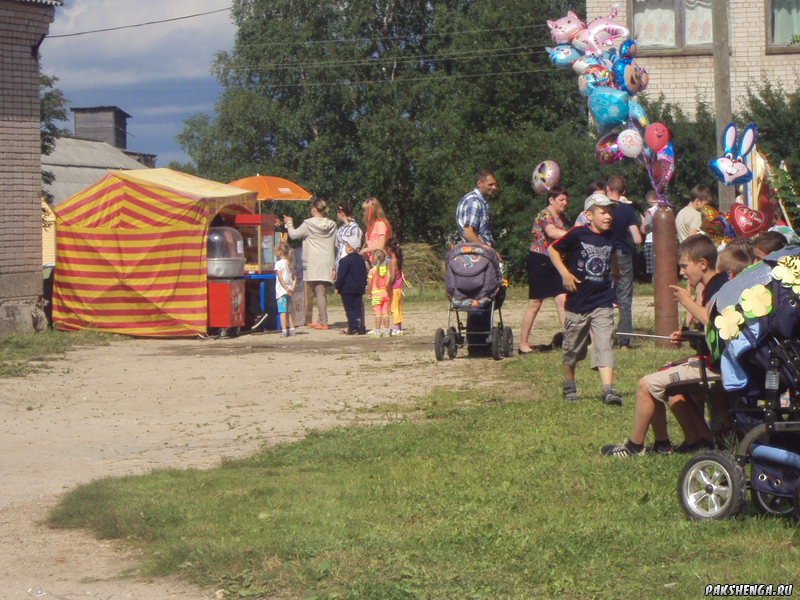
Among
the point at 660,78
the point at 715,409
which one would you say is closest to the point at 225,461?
the point at 715,409

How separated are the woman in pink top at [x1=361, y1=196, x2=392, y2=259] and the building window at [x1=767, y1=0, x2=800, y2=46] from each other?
14.9 meters

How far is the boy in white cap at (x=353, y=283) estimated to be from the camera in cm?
1762

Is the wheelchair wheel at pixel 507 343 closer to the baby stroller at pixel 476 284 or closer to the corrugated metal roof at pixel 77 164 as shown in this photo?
the baby stroller at pixel 476 284

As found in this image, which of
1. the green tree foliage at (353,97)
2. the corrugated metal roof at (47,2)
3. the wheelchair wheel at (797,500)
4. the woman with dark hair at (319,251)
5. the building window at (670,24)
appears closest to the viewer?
the wheelchair wheel at (797,500)

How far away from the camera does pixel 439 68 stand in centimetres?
4809

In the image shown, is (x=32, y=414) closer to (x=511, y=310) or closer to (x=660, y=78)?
(x=511, y=310)

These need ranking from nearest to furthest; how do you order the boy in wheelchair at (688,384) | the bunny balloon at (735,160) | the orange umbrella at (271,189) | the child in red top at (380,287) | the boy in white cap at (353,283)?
the boy in wheelchair at (688,384) < the bunny balloon at (735,160) < the child in red top at (380,287) < the boy in white cap at (353,283) < the orange umbrella at (271,189)

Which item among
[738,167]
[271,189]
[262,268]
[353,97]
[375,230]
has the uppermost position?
[353,97]

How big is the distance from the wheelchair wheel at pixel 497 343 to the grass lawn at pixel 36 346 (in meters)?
5.08

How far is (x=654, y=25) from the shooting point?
28.6m

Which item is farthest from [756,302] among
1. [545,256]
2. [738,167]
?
[545,256]

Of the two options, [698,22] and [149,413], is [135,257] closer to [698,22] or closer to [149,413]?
[149,413]

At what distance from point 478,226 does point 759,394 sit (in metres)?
8.06

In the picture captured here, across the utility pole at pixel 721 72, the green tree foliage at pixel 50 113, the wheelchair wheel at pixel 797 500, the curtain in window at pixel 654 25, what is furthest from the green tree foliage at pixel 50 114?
the wheelchair wheel at pixel 797 500
